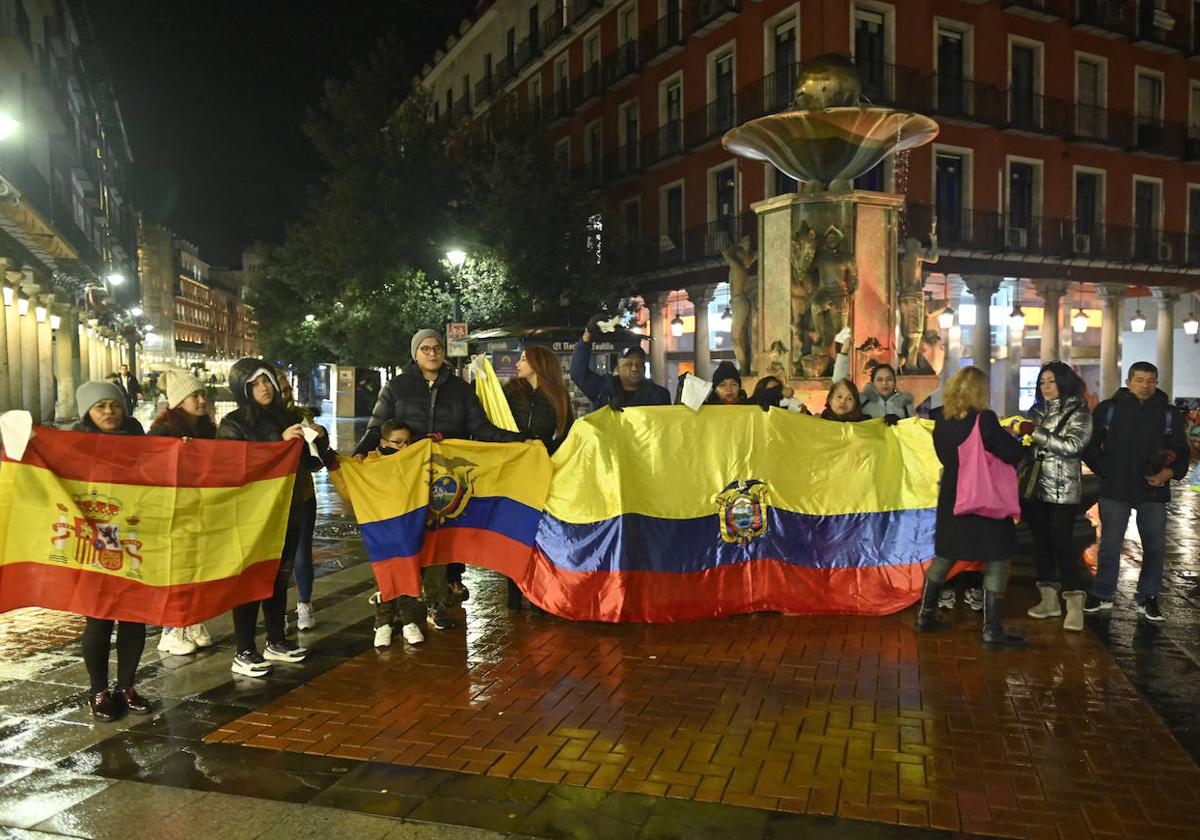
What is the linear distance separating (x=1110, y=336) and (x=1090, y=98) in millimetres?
8184

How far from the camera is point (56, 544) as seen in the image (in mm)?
5008

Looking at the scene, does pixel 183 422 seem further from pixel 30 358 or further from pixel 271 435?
pixel 30 358

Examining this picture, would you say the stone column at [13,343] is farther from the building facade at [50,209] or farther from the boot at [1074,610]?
the boot at [1074,610]

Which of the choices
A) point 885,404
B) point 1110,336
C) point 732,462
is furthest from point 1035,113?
point 732,462

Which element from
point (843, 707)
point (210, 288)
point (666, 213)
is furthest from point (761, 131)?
point (210, 288)

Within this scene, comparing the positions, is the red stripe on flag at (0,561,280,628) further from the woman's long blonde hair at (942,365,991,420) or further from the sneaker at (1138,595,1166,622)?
the sneaker at (1138,595,1166,622)

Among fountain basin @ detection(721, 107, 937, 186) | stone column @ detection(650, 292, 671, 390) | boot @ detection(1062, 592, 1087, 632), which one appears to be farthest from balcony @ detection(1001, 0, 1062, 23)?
boot @ detection(1062, 592, 1087, 632)

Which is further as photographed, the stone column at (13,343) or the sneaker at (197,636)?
the stone column at (13,343)

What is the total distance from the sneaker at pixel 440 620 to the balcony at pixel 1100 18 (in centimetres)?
3244

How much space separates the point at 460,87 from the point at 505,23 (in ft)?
23.3

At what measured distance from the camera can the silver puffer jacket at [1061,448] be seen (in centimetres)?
612

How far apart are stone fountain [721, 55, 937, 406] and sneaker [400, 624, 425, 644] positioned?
7.01 metres

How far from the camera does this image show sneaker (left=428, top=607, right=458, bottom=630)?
21.0ft

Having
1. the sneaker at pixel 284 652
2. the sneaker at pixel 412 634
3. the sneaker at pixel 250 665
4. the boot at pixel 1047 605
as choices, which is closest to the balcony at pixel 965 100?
the boot at pixel 1047 605
